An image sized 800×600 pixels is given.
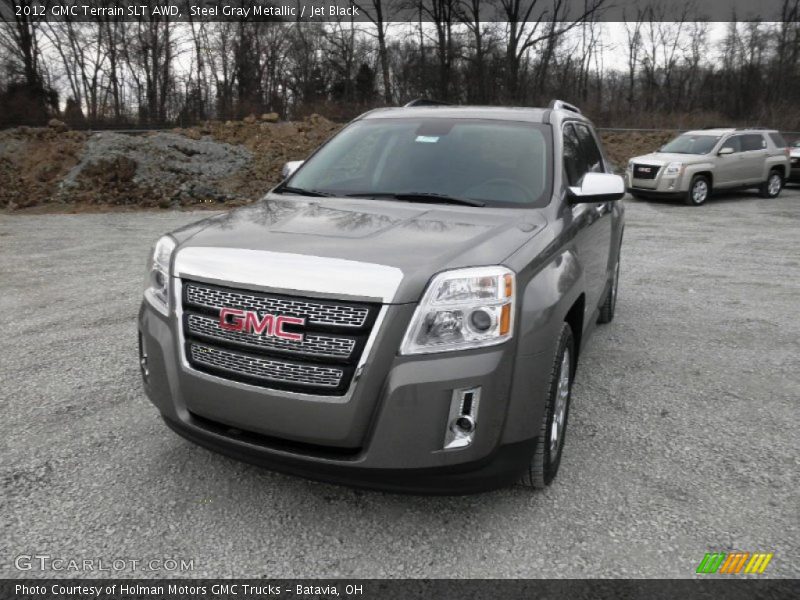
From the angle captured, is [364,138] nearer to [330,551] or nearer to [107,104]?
[330,551]

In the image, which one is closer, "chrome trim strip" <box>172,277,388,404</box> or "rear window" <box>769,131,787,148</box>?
"chrome trim strip" <box>172,277,388,404</box>

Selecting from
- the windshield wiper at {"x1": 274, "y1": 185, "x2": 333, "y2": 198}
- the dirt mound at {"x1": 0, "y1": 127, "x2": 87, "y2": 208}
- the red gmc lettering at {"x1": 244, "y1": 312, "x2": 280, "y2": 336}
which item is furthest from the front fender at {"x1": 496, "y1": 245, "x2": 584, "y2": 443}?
the dirt mound at {"x1": 0, "y1": 127, "x2": 87, "y2": 208}

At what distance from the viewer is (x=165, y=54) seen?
3841 cm

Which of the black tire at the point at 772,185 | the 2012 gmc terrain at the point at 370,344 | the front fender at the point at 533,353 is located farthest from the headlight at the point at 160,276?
the black tire at the point at 772,185

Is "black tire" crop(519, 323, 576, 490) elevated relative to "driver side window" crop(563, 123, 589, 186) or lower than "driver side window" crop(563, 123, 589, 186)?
lower

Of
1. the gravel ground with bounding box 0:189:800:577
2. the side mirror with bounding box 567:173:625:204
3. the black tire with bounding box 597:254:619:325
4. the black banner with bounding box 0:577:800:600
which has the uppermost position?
the side mirror with bounding box 567:173:625:204

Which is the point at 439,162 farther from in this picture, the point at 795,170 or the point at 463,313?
the point at 795,170

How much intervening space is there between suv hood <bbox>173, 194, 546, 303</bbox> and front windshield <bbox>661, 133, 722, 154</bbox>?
15.1 metres

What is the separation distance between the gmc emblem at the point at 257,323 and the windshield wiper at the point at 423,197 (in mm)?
1319

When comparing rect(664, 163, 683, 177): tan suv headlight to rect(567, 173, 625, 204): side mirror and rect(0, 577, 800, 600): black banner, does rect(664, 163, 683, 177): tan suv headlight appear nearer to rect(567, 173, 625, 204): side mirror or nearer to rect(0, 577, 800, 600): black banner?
rect(567, 173, 625, 204): side mirror

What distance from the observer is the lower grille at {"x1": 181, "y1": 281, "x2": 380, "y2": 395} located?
2424 mm

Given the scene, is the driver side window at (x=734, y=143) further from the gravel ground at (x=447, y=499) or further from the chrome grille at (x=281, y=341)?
the chrome grille at (x=281, y=341)

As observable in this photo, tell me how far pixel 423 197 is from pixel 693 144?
50.4 ft

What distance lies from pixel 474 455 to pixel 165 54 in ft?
136
